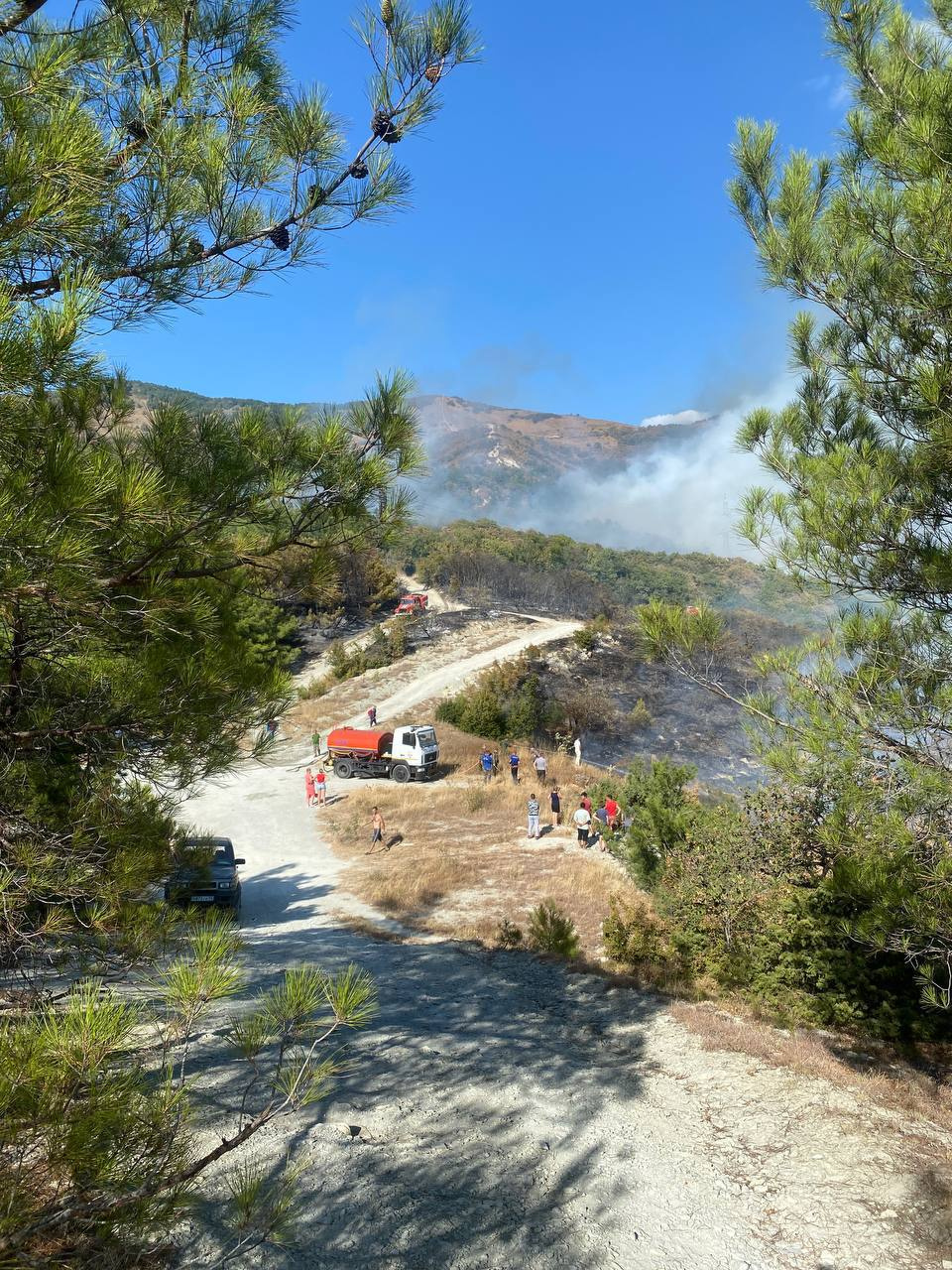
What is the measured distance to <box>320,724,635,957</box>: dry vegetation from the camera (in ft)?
42.6

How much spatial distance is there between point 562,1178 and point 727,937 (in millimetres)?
4478

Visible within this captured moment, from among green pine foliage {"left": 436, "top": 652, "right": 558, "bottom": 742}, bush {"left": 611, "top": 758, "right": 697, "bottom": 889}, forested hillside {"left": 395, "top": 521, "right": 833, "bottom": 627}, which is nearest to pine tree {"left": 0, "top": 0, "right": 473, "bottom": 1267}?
bush {"left": 611, "top": 758, "right": 697, "bottom": 889}

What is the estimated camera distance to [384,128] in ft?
12.4

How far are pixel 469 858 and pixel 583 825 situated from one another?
270 cm

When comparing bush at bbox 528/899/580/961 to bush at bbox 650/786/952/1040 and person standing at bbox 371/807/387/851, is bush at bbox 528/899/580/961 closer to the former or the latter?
bush at bbox 650/786/952/1040

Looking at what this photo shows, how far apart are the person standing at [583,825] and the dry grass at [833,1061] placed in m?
8.03

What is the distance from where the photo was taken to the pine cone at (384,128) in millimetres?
3768

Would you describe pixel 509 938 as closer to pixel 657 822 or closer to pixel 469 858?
pixel 657 822

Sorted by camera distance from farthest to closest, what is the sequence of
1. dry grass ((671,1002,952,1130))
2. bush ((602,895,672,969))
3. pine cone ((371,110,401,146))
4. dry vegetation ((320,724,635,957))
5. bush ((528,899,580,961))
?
1. dry vegetation ((320,724,635,957))
2. bush ((528,899,580,961))
3. bush ((602,895,672,969))
4. dry grass ((671,1002,952,1130))
5. pine cone ((371,110,401,146))

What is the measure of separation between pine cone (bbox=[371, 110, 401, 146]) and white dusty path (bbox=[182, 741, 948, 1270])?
385 centimetres

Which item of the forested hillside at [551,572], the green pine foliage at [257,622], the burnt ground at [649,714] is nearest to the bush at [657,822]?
the green pine foliage at [257,622]

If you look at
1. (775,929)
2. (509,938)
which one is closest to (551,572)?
(509,938)

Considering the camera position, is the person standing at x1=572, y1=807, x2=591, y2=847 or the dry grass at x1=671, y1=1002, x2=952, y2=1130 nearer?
the dry grass at x1=671, y1=1002, x2=952, y2=1130

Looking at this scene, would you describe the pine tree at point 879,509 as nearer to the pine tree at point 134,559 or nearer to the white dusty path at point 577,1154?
the white dusty path at point 577,1154
